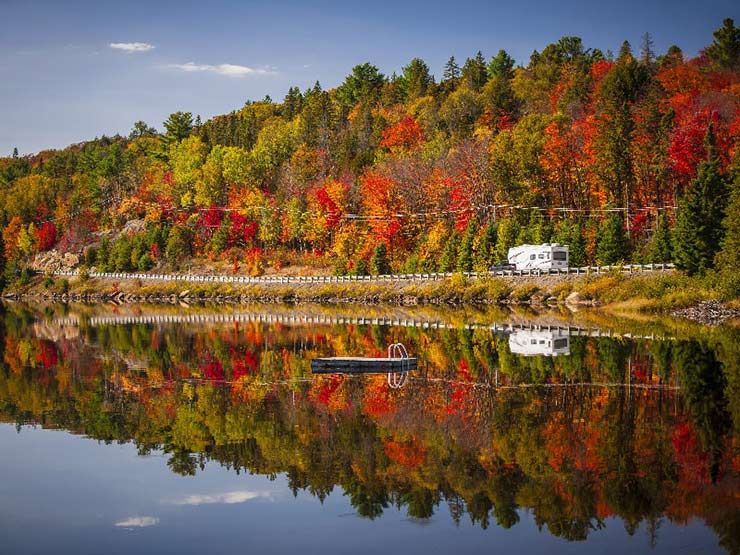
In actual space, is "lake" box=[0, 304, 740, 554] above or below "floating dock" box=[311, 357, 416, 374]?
below

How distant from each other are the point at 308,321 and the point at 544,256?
895 inches

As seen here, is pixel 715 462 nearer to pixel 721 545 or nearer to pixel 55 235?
pixel 721 545

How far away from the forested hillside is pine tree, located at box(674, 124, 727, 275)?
0.10 metres

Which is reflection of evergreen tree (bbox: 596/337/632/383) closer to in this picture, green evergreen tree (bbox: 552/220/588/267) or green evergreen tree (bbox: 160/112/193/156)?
green evergreen tree (bbox: 552/220/588/267)

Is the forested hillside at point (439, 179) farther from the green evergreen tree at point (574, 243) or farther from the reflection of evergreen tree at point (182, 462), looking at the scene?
the reflection of evergreen tree at point (182, 462)

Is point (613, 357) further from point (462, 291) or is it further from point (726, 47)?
point (726, 47)

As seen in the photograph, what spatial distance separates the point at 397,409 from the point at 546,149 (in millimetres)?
65843

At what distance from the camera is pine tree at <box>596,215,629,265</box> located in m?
72.1

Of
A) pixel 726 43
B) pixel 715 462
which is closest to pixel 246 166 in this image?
pixel 726 43

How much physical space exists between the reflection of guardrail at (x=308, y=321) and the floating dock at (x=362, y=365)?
46.6ft

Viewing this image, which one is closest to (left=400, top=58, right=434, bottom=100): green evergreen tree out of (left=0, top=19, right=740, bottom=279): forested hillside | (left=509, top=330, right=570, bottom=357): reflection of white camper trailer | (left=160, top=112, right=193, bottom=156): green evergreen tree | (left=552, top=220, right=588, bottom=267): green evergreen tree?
(left=0, top=19, right=740, bottom=279): forested hillside

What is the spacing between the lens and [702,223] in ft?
201

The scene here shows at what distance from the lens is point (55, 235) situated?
14825cm

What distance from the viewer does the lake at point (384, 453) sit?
16.3 m
